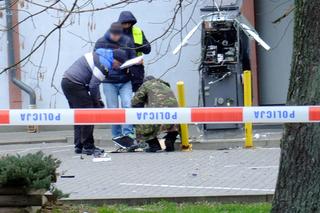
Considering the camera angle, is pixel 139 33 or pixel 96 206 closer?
pixel 96 206

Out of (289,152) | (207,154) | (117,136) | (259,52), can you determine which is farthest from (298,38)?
(259,52)

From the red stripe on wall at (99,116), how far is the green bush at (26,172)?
0.63m

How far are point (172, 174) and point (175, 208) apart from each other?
214 cm

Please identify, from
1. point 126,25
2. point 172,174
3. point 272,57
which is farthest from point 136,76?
point 272,57

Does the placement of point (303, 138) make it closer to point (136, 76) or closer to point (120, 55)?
point (120, 55)

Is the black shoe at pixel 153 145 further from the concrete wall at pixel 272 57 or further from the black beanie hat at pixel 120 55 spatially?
the concrete wall at pixel 272 57

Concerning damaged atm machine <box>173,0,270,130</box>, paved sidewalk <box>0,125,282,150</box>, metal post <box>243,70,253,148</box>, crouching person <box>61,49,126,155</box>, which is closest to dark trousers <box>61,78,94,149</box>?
crouching person <box>61,49,126,155</box>

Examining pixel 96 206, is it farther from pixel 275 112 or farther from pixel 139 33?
pixel 139 33

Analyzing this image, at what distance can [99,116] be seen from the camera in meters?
6.88

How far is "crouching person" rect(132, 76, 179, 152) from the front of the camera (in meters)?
11.1

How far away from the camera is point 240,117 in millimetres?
A: 6672

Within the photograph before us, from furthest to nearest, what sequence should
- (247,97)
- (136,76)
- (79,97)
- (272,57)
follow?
(272,57), (136,76), (247,97), (79,97)

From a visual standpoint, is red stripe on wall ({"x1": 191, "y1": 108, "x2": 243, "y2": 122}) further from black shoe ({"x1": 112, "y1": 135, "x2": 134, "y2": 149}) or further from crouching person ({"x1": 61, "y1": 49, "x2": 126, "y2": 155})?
black shoe ({"x1": 112, "y1": 135, "x2": 134, "y2": 149})

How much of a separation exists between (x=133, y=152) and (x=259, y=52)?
4928mm
